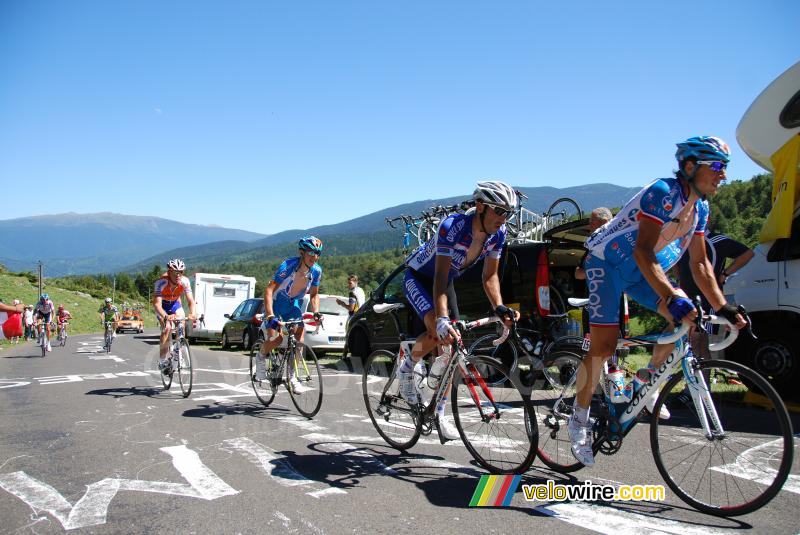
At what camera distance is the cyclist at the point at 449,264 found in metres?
4.23

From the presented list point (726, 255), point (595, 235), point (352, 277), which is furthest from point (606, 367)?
point (352, 277)

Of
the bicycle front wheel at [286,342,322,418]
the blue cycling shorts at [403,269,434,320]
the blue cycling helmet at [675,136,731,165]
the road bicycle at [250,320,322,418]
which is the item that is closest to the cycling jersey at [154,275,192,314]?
the road bicycle at [250,320,322,418]

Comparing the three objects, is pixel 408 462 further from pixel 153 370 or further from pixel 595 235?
pixel 153 370

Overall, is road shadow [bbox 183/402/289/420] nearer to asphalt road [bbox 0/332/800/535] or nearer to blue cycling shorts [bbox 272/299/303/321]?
asphalt road [bbox 0/332/800/535]

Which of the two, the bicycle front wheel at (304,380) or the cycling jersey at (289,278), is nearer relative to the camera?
the bicycle front wheel at (304,380)

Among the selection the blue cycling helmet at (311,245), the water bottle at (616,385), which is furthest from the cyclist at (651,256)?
the blue cycling helmet at (311,245)

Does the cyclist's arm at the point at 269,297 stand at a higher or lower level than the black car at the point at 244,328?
higher

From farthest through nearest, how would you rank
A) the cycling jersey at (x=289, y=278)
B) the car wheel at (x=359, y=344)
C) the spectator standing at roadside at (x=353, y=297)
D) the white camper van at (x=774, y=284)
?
the spectator standing at roadside at (x=353, y=297)
the car wheel at (x=359, y=344)
the cycling jersey at (x=289, y=278)
the white camper van at (x=774, y=284)

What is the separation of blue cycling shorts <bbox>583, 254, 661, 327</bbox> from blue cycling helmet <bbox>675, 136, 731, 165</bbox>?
79 cm

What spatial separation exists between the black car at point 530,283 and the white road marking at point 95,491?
384 cm

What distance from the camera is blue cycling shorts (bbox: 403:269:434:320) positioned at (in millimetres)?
4745

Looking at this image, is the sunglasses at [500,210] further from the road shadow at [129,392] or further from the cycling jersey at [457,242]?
the road shadow at [129,392]

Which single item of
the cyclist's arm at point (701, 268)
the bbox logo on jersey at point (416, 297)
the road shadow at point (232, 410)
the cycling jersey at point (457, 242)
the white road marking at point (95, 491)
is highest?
the cycling jersey at point (457, 242)

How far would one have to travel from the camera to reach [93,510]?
3699mm
